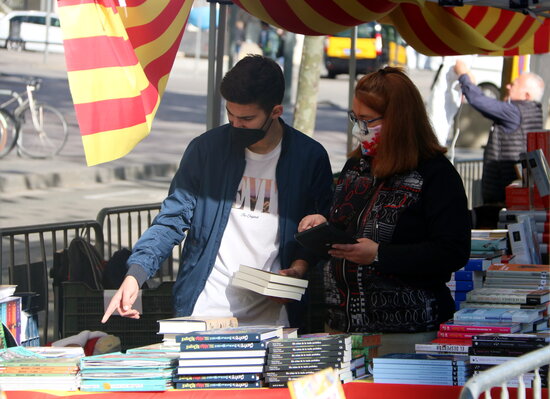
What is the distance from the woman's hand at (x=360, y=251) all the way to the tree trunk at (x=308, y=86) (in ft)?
22.8

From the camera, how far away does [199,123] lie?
2289 cm

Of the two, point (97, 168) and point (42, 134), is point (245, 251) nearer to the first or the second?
point (97, 168)

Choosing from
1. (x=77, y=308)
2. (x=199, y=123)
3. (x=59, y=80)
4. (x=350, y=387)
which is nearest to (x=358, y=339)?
(x=350, y=387)

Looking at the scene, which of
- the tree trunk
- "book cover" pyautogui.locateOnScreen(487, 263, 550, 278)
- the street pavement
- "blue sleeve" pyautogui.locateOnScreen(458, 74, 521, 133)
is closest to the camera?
"book cover" pyautogui.locateOnScreen(487, 263, 550, 278)

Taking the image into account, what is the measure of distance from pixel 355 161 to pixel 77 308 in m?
2.11

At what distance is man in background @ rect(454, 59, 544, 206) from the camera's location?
933 centimetres

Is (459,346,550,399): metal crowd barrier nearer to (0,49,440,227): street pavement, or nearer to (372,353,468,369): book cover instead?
(372,353,468,369): book cover

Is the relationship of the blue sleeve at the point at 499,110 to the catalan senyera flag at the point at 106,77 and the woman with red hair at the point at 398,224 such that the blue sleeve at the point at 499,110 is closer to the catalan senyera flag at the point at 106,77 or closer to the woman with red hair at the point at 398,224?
the woman with red hair at the point at 398,224

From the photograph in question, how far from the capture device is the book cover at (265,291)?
389 cm

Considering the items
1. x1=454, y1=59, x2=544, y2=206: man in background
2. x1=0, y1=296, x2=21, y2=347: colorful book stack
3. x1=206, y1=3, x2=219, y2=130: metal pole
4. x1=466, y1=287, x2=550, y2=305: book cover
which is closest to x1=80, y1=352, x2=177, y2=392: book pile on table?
x1=0, y1=296, x2=21, y2=347: colorful book stack

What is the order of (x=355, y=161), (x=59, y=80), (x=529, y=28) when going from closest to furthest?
(x=355, y=161)
(x=529, y=28)
(x=59, y=80)

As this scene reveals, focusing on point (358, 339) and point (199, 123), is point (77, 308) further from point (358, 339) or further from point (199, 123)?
point (199, 123)

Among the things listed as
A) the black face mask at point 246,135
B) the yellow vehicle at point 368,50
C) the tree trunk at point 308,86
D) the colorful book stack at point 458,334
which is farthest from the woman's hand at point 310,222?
the yellow vehicle at point 368,50

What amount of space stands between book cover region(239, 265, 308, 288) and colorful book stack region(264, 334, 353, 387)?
0.46 meters
